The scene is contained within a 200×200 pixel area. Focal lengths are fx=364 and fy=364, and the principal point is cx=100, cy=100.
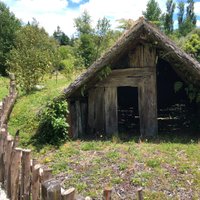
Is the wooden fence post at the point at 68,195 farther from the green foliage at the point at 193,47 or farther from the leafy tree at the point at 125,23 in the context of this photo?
the green foliage at the point at 193,47

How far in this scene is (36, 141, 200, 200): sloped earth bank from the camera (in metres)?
7.59

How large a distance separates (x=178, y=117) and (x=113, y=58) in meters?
3.81

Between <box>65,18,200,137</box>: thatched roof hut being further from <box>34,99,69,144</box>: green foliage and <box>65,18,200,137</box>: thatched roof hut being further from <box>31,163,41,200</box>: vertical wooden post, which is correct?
<box>31,163,41,200</box>: vertical wooden post

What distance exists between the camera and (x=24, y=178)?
5.48 m

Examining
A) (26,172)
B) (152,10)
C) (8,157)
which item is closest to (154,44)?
(8,157)

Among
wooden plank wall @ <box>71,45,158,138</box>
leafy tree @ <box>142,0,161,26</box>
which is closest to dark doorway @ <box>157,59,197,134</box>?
wooden plank wall @ <box>71,45,158,138</box>

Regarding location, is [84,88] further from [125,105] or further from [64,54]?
[64,54]

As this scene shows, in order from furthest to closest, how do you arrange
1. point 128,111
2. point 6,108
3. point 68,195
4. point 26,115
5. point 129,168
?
point 128,111 < point 26,115 < point 6,108 < point 129,168 < point 68,195

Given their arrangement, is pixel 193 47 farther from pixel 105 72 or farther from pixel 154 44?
pixel 105 72

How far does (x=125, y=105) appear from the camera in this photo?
47.6 feet

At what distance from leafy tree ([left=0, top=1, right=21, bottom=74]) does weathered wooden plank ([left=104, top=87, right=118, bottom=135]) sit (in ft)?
84.3

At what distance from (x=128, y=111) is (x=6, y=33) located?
2758cm

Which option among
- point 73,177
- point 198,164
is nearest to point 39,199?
point 73,177

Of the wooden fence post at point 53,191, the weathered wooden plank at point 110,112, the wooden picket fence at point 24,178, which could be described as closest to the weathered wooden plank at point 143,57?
the weathered wooden plank at point 110,112
